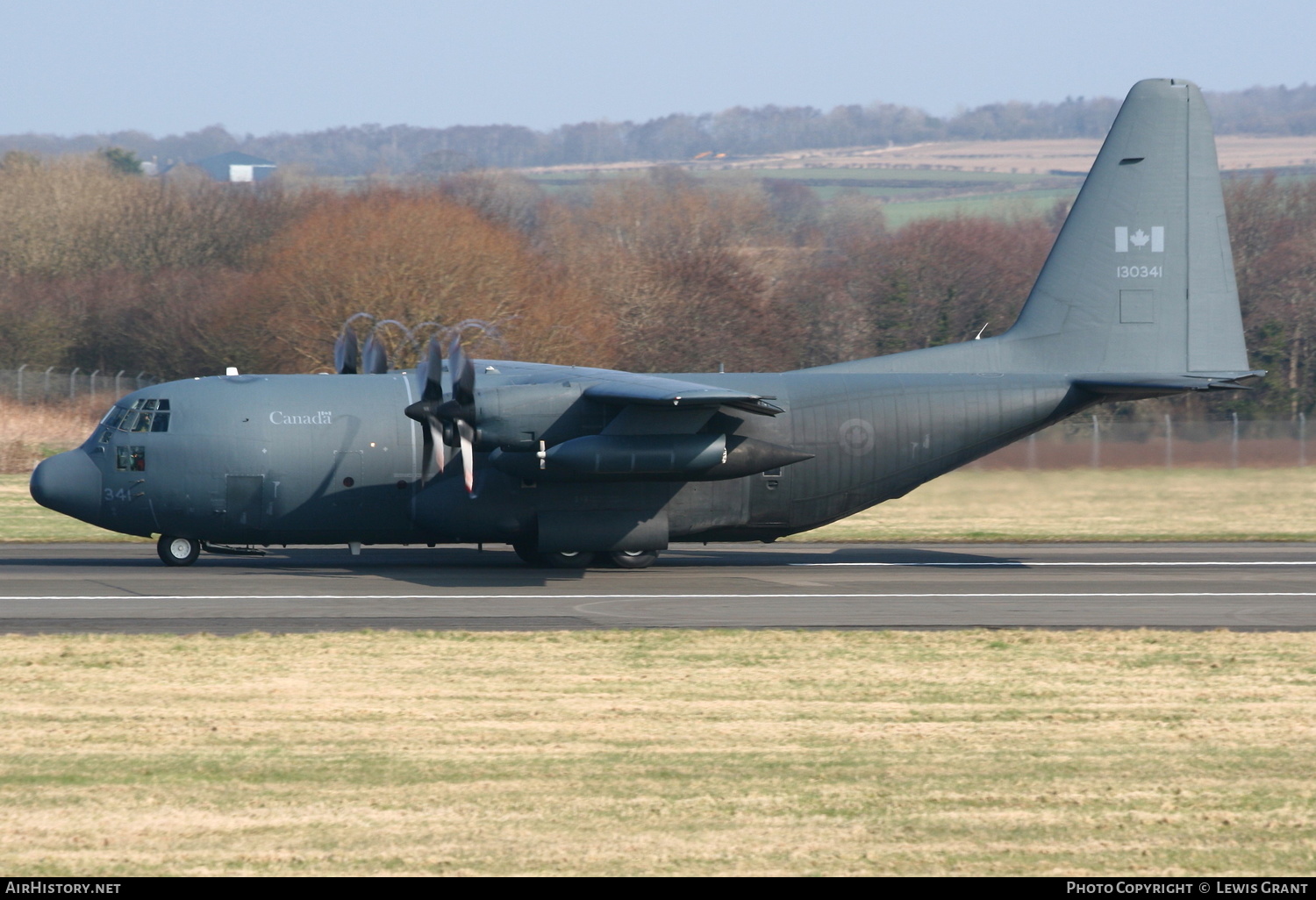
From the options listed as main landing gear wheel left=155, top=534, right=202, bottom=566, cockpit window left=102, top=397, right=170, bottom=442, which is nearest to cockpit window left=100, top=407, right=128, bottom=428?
cockpit window left=102, top=397, right=170, bottom=442

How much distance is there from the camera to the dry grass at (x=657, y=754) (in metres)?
8.83

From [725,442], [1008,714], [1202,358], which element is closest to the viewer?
[1008,714]

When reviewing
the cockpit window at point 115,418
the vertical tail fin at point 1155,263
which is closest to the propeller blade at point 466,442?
the cockpit window at point 115,418

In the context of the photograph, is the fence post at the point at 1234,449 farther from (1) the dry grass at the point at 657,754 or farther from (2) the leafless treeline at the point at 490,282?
(2) the leafless treeline at the point at 490,282

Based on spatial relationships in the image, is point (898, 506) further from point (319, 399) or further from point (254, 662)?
point (254, 662)

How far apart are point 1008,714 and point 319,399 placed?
14421 millimetres

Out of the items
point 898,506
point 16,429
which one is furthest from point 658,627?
point 16,429

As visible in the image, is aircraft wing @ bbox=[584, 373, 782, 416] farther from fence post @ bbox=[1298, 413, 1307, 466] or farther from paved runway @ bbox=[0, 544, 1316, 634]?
fence post @ bbox=[1298, 413, 1307, 466]

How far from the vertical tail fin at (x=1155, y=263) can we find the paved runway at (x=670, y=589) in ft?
13.3

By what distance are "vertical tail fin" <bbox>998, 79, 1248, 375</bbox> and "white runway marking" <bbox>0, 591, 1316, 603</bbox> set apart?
526 cm

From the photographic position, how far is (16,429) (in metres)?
43.4

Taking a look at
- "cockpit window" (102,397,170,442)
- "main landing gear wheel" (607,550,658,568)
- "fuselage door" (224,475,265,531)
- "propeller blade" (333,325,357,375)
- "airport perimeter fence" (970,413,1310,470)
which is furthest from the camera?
"airport perimeter fence" (970,413,1310,470)

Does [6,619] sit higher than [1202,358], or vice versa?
[1202,358]

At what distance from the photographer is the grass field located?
3045 cm
